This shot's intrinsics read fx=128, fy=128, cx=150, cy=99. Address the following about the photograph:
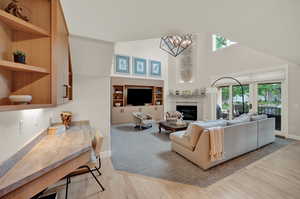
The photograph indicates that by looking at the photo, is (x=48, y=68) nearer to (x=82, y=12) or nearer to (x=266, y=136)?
(x=82, y=12)

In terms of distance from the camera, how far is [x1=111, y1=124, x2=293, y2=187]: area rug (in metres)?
2.22

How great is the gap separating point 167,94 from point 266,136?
4910 mm

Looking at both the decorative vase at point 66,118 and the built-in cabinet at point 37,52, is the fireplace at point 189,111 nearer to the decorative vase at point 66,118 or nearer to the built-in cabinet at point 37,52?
the decorative vase at point 66,118

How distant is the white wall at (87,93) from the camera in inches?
65.9

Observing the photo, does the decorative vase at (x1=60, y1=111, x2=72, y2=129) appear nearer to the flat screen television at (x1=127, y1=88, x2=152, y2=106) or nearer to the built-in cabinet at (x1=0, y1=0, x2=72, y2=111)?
the built-in cabinet at (x1=0, y1=0, x2=72, y2=111)

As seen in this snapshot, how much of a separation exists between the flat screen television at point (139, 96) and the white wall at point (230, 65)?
154 cm

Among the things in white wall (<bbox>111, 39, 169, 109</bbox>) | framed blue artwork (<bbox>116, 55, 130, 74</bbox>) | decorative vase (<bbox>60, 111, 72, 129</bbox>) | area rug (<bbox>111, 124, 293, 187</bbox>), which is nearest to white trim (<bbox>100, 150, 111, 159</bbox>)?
area rug (<bbox>111, 124, 293, 187</bbox>)

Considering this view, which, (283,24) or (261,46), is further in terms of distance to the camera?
(261,46)

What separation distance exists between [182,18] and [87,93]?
2292mm

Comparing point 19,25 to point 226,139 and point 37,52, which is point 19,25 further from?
point 226,139

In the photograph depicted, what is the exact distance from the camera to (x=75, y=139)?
5.70 feet

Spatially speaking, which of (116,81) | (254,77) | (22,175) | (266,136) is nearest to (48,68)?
(22,175)

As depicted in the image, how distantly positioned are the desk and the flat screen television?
17.7 feet

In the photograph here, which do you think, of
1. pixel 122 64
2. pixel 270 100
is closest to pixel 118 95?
pixel 122 64
